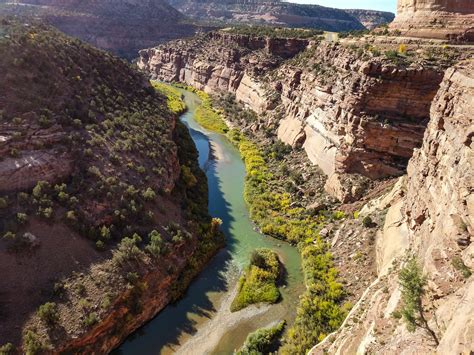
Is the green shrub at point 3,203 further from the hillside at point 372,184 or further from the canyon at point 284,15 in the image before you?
the canyon at point 284,15

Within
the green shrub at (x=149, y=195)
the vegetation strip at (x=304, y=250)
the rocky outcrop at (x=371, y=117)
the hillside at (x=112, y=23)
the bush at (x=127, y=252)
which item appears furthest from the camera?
the hillside at (x=112, y=23)

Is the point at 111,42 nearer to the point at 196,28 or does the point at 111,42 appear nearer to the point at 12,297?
the point at 196,28

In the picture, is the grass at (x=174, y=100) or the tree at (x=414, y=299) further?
the grass at (x=174, y=100)

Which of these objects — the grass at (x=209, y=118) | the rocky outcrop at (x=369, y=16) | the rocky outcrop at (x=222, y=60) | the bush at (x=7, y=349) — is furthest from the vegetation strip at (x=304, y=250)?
the rocky outcrop at (x=369, y=16)

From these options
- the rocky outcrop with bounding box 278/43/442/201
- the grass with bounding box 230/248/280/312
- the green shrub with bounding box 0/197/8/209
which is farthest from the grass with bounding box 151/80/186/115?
the green shrub with bounding box 0/197/8/209

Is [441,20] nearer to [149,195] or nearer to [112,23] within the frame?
[149,195]

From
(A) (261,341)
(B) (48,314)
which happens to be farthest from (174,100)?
(A) (261,341)
